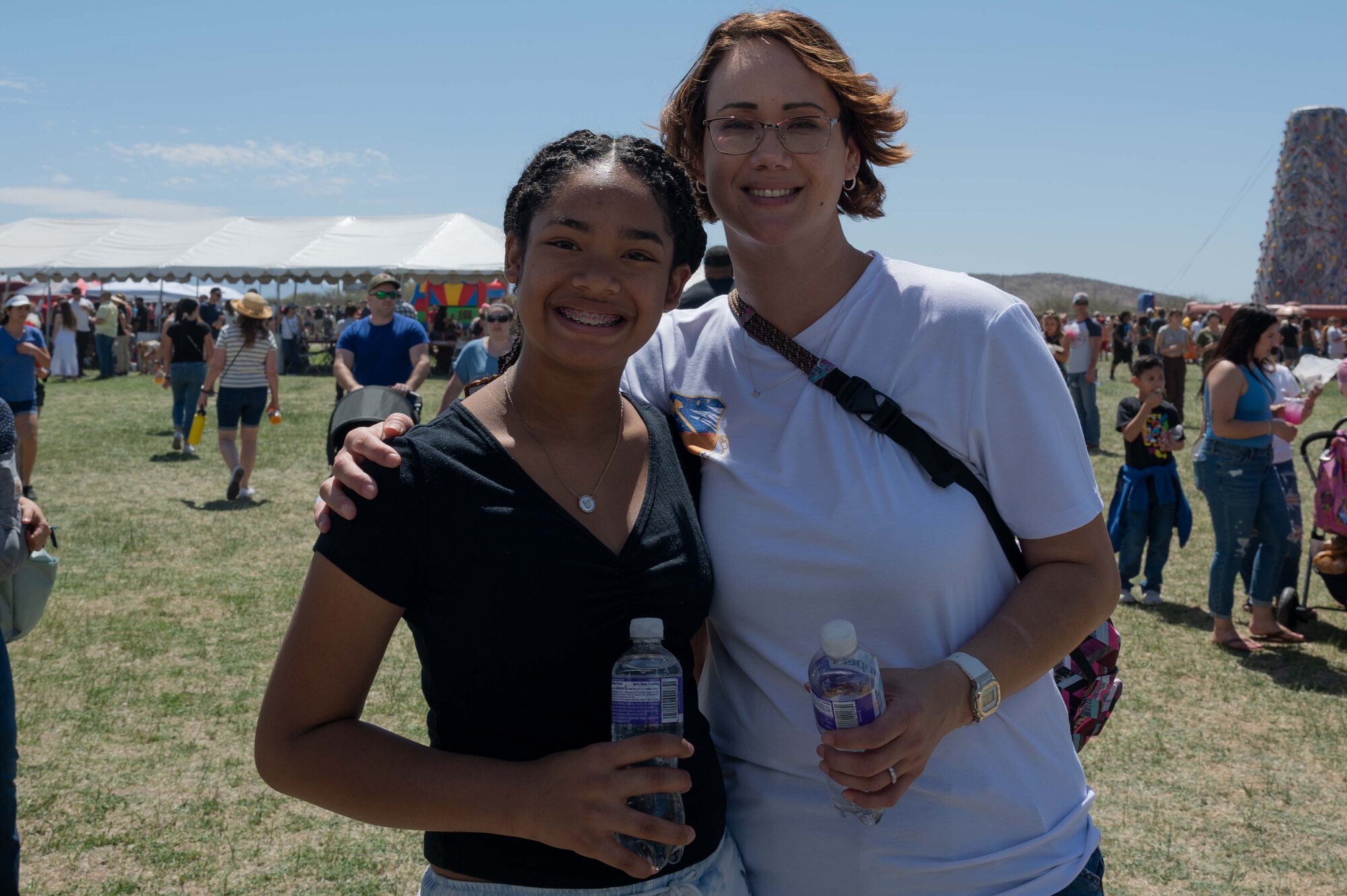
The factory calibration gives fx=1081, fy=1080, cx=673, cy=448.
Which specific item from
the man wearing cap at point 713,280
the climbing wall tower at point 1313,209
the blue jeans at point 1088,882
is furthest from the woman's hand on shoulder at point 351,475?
the climbing wall tower at point 1313,209

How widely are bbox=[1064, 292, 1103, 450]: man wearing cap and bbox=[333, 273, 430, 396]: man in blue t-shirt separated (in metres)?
9.57

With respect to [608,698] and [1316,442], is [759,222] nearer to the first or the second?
[608,698]

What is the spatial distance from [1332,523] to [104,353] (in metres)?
27.3

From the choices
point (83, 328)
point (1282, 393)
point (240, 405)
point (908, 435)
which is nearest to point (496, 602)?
point (908, 435)

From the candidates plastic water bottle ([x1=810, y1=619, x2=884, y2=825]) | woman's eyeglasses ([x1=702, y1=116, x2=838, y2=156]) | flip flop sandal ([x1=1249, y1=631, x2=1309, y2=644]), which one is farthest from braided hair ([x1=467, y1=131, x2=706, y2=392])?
flip flop sandal ([x1=1249, y1=631, x2=1309, y2=644])

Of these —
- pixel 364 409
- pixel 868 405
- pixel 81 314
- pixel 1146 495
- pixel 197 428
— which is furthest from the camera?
pixel 81 314

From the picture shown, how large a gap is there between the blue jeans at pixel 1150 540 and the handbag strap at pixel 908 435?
22.2 feet

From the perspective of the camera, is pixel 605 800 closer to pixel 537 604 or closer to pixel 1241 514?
pixel 537 604

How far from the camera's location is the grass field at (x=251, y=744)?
4.21 meters

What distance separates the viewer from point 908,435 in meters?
1.76

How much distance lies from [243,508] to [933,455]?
10.5 m

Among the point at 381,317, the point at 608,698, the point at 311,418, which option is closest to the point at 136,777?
the point at 608,698

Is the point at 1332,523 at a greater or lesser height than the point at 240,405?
greater

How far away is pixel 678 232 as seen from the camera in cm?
184
